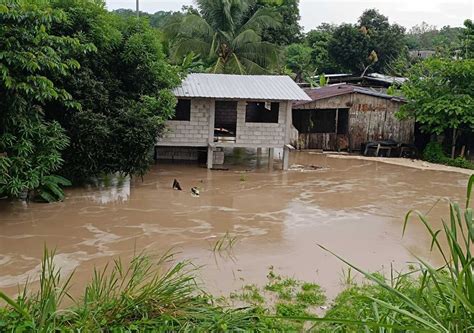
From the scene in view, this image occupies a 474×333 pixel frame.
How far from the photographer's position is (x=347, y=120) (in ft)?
60.2

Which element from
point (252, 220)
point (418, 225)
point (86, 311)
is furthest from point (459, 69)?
point (86, 311)

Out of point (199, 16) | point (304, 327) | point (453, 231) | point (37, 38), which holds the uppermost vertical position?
point (199, 16)

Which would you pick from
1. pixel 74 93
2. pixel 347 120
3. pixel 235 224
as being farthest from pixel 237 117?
pixel 347 120

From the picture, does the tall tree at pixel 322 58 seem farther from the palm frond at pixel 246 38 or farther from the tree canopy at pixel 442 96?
the tree canopy at pixel 442 96

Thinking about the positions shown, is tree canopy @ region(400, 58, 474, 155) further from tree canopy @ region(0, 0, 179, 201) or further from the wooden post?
tree canopy @ region(0, 0, 179, 201)

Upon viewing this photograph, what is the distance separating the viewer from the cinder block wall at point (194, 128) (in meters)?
13.8

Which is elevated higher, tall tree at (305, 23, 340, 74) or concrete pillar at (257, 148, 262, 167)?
tall tree at (305, 23, 340, 74)

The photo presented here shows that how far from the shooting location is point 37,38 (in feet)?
26.8

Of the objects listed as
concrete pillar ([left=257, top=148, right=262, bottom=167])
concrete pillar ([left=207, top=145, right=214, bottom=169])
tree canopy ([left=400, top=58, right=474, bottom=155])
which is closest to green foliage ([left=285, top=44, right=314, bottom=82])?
concrete pillar ([left=257, top=148, right=262, bottom=167])

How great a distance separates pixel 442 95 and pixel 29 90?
1251 cm

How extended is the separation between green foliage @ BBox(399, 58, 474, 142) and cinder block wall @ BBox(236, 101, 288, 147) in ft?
16.0

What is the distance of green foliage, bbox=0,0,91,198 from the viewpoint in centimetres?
791

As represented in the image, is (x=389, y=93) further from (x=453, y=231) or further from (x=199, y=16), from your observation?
(x=453, y=231)

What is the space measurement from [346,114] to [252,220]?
10270 millimetres
